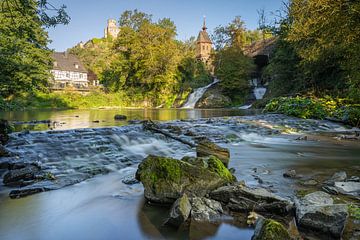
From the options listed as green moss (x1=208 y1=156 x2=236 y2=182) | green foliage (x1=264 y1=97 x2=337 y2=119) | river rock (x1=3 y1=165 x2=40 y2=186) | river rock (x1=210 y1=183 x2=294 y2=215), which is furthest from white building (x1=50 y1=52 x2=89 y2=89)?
river rock (x1=210 y1=183 x2=294 y2=215)

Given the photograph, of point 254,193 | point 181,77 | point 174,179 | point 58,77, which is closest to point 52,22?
point 174,179

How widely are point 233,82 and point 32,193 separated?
42979 mm

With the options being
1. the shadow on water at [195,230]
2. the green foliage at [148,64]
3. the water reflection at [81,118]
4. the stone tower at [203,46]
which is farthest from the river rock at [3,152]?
the stone tower at [203,46]

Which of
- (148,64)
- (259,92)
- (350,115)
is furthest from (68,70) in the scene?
(350,115)

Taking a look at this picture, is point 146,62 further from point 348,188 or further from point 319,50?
point 348,188

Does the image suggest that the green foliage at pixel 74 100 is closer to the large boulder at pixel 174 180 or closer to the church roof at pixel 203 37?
the large boulder at pixel 174 180

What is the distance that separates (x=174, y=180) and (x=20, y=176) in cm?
363

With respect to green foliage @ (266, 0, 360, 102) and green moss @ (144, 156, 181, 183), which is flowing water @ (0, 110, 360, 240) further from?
green foliage @ (266, 0, 360, 102)

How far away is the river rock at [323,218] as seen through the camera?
3.54 m

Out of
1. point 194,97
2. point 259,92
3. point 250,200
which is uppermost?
point 259,92

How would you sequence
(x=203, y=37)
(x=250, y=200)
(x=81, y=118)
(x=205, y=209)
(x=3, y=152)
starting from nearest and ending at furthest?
(x=205, y=209) → (x=250, y=200) → (x=3, y=152) → (x=81, y=118) → (x=203, y=37)

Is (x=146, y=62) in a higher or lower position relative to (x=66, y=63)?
lower

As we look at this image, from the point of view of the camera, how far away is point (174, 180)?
4895 millimetres

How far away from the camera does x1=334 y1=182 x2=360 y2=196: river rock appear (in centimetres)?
499
